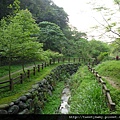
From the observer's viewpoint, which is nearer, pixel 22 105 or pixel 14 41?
pixel 22 105

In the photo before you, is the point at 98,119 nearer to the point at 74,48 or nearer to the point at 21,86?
the point at 21,86

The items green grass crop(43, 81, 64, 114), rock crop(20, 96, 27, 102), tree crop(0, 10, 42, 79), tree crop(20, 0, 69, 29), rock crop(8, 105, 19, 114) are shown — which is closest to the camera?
rock crop(8, 105, 19, 114)

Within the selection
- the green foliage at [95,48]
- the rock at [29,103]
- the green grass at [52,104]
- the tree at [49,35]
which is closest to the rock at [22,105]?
the rock at [29,103]

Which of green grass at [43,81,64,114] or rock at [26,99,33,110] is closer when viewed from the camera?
rock at [26,99,33,110]

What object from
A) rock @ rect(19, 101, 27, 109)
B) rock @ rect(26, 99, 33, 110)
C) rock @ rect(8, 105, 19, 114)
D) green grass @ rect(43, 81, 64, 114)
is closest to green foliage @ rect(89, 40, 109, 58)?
green grass @ rect(43, 81, 64, 114)

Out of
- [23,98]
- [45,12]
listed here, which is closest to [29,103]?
[23,98]

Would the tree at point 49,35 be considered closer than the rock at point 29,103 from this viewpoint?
No

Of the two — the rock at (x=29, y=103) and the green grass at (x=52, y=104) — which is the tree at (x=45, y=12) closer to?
the green grass at (x=52, y=104)

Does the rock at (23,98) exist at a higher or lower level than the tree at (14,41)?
lower

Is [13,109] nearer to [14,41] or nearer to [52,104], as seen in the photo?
[52,104]

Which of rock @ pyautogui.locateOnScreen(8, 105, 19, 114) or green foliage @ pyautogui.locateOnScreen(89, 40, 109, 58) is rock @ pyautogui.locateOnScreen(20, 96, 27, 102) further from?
green foliage @ pyautogui.locateOnScreen(89, 40, 109, 58)

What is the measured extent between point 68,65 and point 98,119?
17.1 m

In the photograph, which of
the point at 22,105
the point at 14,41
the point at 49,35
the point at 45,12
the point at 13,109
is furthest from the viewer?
the point at 45,12

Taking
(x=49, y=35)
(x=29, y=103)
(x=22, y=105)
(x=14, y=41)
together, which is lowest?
(x=29, y=103)
